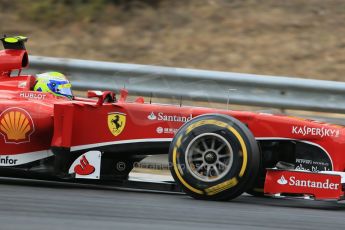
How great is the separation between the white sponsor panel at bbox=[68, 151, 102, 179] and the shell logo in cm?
48

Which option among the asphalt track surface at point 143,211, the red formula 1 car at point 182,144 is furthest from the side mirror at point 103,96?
the asphalt track surface at point 143,211

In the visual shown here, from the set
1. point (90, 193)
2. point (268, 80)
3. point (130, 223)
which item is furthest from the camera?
point (268, 80)

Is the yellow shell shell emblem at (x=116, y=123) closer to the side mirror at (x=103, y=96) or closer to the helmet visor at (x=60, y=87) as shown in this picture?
the side mirror at (x=103, y=96)

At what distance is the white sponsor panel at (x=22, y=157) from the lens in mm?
6762

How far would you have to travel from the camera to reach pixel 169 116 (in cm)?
653

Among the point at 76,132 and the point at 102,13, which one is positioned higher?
the point at 102,13

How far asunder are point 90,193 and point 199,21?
785cm

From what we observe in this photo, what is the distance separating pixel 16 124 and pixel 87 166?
70 centimetres

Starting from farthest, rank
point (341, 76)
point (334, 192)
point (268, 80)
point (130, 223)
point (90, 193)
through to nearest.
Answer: point (341, 76) → point (268, 80) → point (90, 193) → point (334, 192) → point (130, 223)

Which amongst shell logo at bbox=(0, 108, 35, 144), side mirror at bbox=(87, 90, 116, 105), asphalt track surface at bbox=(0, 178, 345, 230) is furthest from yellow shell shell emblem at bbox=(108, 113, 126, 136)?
shell logo at bbox=(0, 108, 35, 144)

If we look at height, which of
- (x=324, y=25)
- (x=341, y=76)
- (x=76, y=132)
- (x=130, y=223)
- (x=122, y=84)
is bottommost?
(x=130, y=223)

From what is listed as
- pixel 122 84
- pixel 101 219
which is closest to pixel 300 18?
pixel 122 84

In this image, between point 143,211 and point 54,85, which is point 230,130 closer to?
point 143,211

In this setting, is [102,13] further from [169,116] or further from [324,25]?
[169,116]
